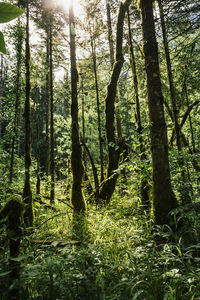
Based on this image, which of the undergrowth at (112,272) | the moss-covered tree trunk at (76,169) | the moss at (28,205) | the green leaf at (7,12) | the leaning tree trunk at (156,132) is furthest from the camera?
the moss-covered tree trunk at (76,169)

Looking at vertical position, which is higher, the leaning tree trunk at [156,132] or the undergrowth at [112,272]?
the leaning tree trunk at [156,132]

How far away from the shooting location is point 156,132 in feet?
11.5

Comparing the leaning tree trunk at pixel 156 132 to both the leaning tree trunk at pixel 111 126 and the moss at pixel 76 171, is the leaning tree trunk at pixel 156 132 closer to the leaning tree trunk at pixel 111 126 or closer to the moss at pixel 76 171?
the moss at pixel 76 171

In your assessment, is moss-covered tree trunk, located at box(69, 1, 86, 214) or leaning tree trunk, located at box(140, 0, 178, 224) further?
moss-covered tree trunk, located at box(69, 1, 86, 214)

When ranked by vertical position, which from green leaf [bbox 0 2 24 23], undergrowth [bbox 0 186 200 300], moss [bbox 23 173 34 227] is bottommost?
undergrowth [bbox 0 186 200 300]

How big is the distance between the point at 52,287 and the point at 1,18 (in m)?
2.23

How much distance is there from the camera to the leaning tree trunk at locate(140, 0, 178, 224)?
10.9ft

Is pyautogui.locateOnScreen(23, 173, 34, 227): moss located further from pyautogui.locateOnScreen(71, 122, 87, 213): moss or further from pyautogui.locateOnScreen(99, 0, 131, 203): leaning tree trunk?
pyautogui.locateOnScreen(99, 0, 131, 203): leaning tree trunk

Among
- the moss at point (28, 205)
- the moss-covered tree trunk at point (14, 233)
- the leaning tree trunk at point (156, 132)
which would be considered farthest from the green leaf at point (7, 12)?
the moss at point (28, 205)

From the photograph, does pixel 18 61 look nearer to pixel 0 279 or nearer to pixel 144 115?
pixel 144 115

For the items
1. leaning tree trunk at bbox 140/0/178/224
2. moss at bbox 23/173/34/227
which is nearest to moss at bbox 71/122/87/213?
moss at bbox 23/173/34/227

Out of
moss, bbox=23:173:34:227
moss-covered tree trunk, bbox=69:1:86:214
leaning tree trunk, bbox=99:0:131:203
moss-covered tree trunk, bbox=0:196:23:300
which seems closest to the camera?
moss-covered tree trunk, bbox=0:196:23:300

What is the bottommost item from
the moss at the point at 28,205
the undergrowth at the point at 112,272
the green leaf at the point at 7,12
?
the undergrowth at the point at 112,272

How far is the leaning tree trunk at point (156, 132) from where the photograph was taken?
3.32 meters
